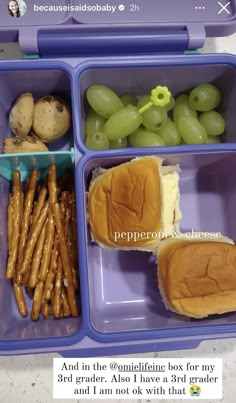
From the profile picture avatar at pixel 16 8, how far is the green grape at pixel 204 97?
0.32m

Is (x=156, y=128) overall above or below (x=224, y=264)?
above

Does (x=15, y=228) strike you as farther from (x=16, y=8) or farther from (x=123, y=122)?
(x=16, y=8)

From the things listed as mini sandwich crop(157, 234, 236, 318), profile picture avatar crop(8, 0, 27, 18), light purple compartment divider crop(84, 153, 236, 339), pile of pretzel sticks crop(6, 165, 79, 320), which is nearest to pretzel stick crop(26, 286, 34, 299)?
pile of pretzel sticks crop(6, 165, 79, 320)

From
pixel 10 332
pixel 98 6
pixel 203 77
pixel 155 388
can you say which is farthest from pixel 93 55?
pixel 155 388

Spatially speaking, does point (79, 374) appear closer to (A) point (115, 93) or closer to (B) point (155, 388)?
(B) point (155, 388)

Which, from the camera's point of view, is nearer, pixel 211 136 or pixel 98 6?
pixel 98 6

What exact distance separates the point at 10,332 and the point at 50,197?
0.24 meters

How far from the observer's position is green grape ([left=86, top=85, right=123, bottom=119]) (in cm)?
78

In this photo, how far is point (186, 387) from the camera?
81 cm

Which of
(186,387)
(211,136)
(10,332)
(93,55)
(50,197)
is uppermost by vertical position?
(93,55)

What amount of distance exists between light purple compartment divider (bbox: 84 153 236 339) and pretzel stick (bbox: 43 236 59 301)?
0.20 ft

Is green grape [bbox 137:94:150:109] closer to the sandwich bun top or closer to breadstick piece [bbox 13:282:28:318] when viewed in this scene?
the sandwich bun top

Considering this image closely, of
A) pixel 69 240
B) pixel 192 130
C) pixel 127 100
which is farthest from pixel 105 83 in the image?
pixel 69 240

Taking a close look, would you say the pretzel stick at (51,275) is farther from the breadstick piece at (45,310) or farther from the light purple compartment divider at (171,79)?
the light purple compartment divider at (171,79)
